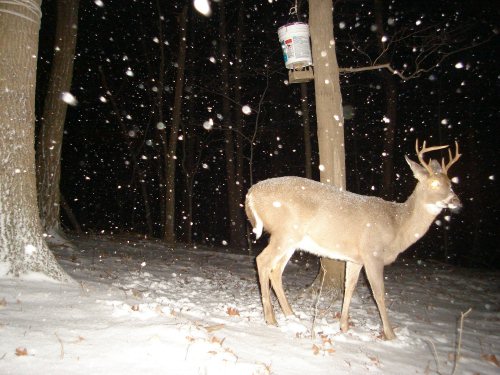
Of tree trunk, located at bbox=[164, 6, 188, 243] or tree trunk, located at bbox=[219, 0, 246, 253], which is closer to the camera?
tree trunk, located at bbox=[164, 6, 188, 243]

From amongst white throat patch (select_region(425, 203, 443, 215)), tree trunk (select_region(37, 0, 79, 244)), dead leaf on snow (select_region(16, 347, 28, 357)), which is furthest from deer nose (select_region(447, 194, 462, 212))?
tree trunk (select_region(37, 0, 79, 244))

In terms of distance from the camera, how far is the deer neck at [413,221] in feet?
16.8

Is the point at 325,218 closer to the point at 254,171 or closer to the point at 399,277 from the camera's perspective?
the point at 399,277

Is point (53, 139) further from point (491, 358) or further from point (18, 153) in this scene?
point (491, 358)

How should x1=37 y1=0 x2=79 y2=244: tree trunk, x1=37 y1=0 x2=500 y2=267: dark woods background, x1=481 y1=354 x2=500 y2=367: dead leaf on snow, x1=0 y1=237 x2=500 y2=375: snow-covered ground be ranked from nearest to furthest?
1. x1=0 y1=237 x2=500 y2=375: snow-covered ground
2. x1=481 y1=354 x2=500 y2=367: dead leaf on snow
3. x1=37 y1=0 x2=79 y2=244: tree trunk
4. x1=37 y1=0 x2=500 y2=267: dark woods background

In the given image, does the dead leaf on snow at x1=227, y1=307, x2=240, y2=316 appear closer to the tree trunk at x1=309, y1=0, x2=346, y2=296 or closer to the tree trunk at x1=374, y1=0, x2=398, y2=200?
the tree trunk at x1=309, y1=0, x2=346, y2=296

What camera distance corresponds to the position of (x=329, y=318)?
486 cm

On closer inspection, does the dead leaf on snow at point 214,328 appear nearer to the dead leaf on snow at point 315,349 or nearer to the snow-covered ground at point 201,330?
the snow-covered ground at point 201,330

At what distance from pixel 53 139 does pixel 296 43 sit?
17.3ft

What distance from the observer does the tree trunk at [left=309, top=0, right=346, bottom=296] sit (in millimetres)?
5883

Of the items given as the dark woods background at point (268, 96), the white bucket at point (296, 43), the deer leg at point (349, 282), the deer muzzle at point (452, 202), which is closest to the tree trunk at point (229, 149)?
the dark woods background at point (268, 96)

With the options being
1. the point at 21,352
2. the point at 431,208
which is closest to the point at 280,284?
the point at 431,208

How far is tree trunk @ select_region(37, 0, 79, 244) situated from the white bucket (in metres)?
4.87

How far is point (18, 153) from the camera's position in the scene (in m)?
4.14
